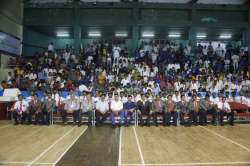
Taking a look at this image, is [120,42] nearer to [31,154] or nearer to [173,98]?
[173,98]

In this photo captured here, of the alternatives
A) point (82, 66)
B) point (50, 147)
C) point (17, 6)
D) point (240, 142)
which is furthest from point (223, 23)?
point (50, 147)

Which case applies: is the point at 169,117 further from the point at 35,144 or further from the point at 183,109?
the point at 35,144

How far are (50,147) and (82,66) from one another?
12.0 m

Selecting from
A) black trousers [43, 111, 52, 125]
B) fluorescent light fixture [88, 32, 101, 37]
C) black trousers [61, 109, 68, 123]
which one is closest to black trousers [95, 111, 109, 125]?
black trousers [61, 109, 68, 123]

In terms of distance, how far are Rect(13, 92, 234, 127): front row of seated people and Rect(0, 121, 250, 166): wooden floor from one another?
102cm

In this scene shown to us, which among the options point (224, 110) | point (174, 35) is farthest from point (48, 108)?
point (174, 35)

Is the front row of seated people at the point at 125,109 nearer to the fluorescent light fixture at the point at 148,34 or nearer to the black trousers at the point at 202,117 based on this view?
the black trousers at the point at 202,117

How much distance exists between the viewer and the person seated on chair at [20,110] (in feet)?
42.2

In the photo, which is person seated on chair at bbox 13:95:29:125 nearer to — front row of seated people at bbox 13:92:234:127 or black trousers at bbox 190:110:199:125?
front row of seated people at bbox 13:92:234:127

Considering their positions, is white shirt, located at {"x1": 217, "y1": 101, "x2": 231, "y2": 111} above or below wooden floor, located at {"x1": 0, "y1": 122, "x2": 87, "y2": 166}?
above

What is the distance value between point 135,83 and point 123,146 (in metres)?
9.10

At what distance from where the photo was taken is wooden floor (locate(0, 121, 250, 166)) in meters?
6.62

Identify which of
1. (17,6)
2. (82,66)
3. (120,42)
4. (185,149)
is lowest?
(185,149)

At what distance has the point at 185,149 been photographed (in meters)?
7.94
